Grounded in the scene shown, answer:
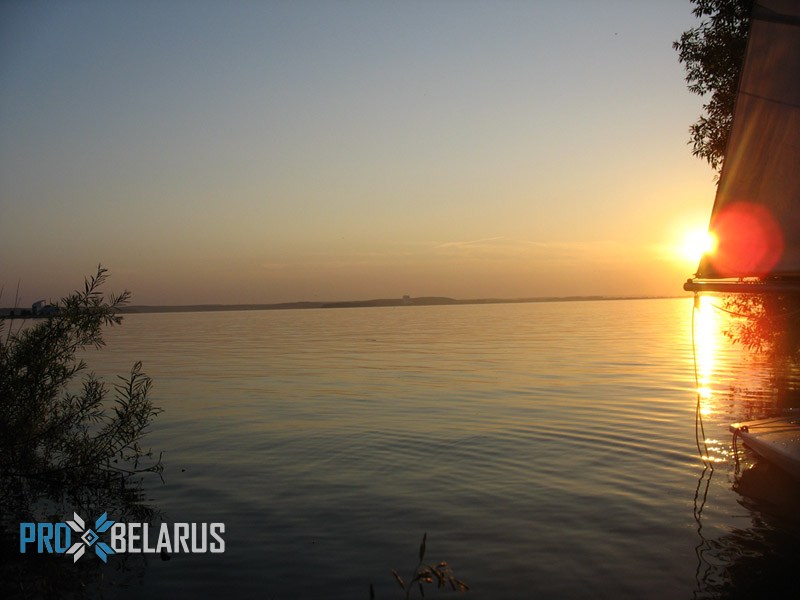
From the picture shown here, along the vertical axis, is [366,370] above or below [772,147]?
below

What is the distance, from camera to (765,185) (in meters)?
12.9

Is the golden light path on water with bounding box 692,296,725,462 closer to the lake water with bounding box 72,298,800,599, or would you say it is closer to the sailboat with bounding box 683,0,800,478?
the lake water with bounding box 72,298,800,599

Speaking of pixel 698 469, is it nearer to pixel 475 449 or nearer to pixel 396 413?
pixel 475 449

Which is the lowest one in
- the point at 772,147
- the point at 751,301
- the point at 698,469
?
the point at 698,469

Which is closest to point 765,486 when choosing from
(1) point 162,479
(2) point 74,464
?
(1) point 162,479

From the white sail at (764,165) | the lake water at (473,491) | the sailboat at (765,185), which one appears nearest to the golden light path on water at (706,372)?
the lake water at (473,491)

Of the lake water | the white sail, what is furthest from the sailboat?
the lake water

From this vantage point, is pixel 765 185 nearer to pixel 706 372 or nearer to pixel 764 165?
pixel 764 165

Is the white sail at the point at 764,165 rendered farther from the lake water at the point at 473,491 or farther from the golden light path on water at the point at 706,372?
the lake water at the point at 473,491

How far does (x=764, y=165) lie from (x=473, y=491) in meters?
8.40

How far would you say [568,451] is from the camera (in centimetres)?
1783

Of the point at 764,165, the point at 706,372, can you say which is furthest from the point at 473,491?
the point at 706,372

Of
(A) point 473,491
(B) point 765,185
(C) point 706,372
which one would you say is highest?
(B) point 765,185

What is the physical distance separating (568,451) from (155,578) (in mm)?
11057
